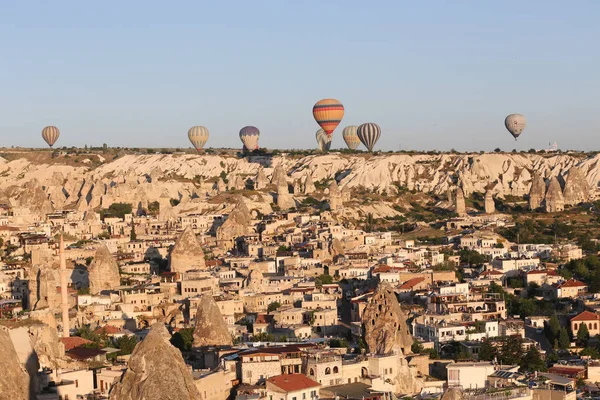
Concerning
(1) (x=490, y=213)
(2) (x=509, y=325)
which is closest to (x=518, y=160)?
(1) (x=490, y=213)

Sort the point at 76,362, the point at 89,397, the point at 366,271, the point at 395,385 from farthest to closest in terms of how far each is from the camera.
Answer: the point at 366,271 → the point at 76,362 → the point at 395,385 → the point at 89,397

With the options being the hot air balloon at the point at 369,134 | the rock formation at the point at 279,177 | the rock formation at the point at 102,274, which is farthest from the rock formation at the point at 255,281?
the hot air balloon at the point at 369,134

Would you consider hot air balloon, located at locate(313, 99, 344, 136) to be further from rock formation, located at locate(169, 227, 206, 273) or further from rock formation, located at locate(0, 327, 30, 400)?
rock formation, located at locate(0, 327, 30, 400)

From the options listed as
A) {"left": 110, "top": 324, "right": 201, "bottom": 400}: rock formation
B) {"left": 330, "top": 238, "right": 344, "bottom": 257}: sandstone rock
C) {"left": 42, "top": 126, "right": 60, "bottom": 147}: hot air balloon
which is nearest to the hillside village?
{"left": 110, "top": 324, "right": 201, "bottom": 400}: rock formation

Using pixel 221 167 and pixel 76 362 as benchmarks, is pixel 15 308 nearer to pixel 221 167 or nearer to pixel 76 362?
pixel 76 362

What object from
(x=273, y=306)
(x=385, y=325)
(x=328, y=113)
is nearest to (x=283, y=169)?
(x=328, y=113)
